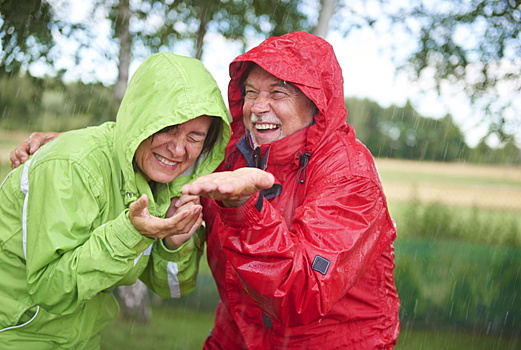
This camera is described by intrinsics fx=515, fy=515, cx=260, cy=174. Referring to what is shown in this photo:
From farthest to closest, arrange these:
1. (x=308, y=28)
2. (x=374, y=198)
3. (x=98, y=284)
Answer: (x=308, y=28) → (x=374, y=198) → (x=98, y=284)

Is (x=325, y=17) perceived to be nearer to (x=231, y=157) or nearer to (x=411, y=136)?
(x=231, y=157)

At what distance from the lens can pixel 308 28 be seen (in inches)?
226

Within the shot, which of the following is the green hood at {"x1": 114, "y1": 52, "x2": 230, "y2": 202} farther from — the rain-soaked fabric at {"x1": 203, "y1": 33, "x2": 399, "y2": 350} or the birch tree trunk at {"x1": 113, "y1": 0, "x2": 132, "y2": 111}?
the birch tree trunk at {"x1": 113, "y1": 0, "x2": 132, "y2": 111}

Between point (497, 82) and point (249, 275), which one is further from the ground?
point (497, 82)

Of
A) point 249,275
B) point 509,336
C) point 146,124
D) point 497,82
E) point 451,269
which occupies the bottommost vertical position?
point 509,336

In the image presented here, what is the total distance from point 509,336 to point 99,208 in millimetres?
5916

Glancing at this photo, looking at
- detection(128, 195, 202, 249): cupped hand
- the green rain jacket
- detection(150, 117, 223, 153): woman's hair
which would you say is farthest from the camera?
detection(150, 117, 223, 153): woman's hair

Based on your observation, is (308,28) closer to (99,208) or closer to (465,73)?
(465,73)

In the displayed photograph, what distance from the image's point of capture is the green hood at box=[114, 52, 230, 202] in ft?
9.09

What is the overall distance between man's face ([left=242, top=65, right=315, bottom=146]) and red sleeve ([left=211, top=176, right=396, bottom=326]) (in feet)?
1.62

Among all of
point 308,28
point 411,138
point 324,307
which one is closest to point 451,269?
point 411,138

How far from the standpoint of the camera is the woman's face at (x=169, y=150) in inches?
Answer: 113

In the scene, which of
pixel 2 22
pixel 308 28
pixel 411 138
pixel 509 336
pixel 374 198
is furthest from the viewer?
pixel 411 138

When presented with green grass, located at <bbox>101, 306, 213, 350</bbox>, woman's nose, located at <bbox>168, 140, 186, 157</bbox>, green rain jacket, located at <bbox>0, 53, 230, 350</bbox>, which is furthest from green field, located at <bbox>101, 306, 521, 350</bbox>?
woman's nose, located at <bbox>168, 140, 186, 157</bbox>
